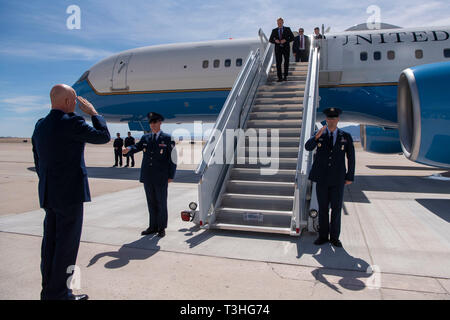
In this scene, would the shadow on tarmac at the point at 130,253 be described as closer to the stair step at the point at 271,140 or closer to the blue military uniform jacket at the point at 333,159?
the blue military uniform jacket at the point at 333,159

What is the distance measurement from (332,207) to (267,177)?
63.4 inches

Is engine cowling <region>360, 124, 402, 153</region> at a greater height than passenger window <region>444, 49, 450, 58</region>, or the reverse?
passenger window <region>444, 49, 450, 58</region>

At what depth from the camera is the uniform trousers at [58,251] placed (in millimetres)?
2693

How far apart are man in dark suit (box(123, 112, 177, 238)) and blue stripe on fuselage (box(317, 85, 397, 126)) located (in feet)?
21.0

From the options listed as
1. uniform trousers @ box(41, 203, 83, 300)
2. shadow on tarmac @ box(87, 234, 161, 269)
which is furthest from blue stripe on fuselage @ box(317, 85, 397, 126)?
uniform trousers @ box(41, 203, 83, 300)

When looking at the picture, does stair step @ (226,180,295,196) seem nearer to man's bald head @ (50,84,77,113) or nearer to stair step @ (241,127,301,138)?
stair step @ (241,127,301,138)

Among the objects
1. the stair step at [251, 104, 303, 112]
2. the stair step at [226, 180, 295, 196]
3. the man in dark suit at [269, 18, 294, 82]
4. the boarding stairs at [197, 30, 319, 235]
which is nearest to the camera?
the boarding stairs at [197, 30, 319, 235]

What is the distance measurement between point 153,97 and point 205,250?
859 cm

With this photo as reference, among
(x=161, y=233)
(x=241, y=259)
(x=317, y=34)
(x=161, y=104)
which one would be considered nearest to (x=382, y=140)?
(x=317, y=34)

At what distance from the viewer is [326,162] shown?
420 centimetres

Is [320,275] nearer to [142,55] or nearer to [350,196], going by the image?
[350,196]

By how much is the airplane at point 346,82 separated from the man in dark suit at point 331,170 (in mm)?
3051

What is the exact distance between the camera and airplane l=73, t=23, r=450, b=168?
6.34 m
